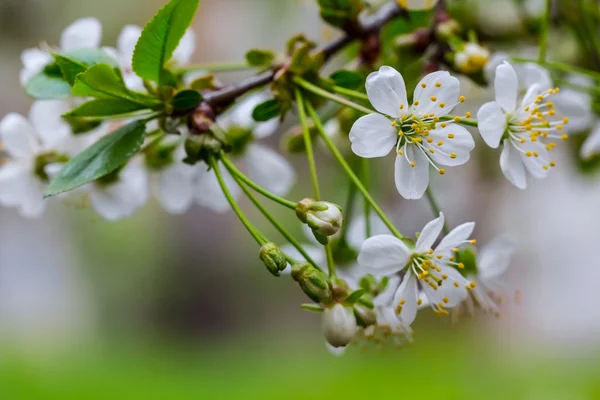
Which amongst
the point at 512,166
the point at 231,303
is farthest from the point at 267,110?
the point at 231,303

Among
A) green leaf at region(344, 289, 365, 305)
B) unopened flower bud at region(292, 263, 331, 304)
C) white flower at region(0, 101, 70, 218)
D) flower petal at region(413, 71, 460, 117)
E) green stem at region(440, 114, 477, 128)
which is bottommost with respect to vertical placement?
green leaf at region(344, 289, 365, 305)

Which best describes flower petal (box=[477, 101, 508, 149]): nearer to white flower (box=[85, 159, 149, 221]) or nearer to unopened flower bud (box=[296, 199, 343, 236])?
unopened flower bud (box=[296, 199, 343, 236])

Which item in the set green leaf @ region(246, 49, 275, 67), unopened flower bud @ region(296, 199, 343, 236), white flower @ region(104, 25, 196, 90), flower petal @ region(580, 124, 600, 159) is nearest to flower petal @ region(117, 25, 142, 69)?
white flower @ region(104, 25, 196, 90)

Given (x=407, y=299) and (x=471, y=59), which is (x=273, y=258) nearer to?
(x=407, y=299)

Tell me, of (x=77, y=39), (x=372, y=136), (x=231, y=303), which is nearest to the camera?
(x=372, y=136)

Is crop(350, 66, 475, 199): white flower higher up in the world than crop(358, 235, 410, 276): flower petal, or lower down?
higher up

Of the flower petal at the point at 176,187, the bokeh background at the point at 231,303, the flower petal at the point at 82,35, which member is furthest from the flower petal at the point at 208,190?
the bokeh background at the point at 231,303
